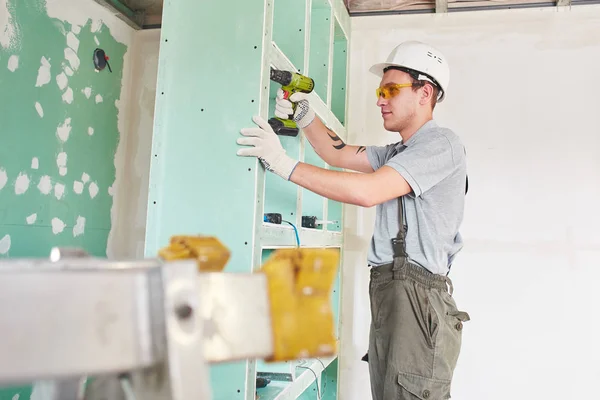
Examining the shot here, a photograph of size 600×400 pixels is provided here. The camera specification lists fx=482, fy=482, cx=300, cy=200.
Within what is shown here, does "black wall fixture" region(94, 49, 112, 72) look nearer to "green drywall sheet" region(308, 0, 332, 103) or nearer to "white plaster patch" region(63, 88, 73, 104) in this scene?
"white plaster patch" region(63, 88, 73, 104)

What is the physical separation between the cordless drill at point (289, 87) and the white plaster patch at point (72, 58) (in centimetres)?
133

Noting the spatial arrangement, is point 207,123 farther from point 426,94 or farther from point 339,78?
point 339,78

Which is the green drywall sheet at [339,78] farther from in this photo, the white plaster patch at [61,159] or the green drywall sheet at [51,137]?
the white plaster patch at [61,159]

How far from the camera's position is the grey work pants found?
159 cm

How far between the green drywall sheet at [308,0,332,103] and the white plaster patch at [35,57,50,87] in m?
1.29

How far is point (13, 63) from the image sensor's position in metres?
2.15

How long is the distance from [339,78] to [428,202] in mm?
1421

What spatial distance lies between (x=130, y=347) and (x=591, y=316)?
2827mm

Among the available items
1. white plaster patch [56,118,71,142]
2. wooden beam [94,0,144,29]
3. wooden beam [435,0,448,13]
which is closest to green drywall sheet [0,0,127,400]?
white plaster patch [56,118,71,142]

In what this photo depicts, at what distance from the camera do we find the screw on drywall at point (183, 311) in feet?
1.24

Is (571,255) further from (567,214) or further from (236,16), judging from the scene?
(236,16)

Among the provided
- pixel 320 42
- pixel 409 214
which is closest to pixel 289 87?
pixel 409 214

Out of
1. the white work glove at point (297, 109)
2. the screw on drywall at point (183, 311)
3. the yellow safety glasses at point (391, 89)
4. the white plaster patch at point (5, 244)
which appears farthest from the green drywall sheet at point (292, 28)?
the screw on drywall at point (183, 311)

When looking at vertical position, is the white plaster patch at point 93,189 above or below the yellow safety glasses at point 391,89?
below
